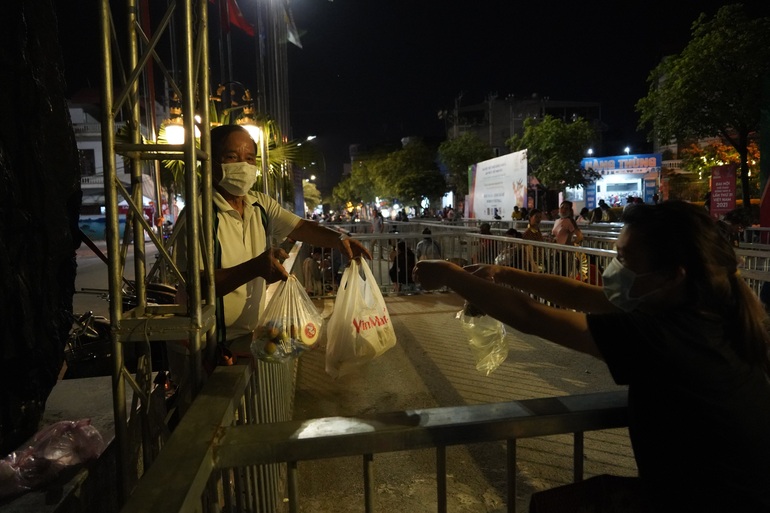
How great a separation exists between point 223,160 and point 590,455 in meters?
3.03

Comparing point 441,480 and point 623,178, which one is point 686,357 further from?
point 623,178

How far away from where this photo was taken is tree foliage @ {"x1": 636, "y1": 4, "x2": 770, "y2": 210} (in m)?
14.7

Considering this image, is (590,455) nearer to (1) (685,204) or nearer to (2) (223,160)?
(1) (685,204)

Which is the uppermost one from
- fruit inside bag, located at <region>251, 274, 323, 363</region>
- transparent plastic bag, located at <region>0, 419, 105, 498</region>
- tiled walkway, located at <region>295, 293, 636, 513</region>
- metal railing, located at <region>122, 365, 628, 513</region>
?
fruit inside bag, located at <region>251, 274, 323, 363</region>

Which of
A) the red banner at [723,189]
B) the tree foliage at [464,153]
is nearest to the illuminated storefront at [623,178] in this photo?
the tree foliage at [464,153]

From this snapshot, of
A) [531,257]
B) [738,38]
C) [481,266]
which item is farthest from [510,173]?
[481,266]

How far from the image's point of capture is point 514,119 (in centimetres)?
6025

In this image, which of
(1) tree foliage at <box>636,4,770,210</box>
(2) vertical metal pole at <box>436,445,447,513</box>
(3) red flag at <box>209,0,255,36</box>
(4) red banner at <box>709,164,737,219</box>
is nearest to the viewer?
(2) vertical metal pole at <box>436,445,447,513</box>

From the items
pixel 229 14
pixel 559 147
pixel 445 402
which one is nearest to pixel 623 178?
pixel 559 147

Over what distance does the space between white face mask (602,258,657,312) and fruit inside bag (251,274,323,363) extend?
1.35 metres

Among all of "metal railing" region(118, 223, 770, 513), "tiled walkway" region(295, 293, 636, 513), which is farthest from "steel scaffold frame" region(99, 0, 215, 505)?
"tiled walkway" region(295, 293, 636, 513)

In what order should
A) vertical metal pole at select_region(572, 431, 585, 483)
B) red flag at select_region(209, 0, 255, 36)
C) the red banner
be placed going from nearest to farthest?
1. vertical metal pole at select_region(572, 431, 585, 483)
2. red flag at select_region(209, 0, 255, 36)
3. the red banner

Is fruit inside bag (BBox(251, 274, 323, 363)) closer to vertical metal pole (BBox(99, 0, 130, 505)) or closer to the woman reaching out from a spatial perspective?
vertical metal pole (BBox(99, 0, 130, 505))

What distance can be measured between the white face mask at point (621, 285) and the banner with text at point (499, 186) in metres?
16.0
